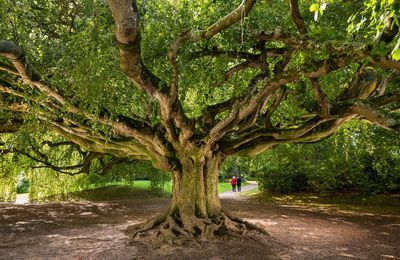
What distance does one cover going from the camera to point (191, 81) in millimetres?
7676

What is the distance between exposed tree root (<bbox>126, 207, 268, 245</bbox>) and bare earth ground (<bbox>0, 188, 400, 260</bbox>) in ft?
1.03

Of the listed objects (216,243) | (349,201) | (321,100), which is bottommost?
(216,243)

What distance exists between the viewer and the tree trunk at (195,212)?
8805mm

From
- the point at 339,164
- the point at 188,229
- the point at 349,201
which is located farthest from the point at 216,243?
the point at 339,164

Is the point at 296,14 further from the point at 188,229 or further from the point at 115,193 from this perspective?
the point at 115,193

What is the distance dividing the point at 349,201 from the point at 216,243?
1208 centimetres

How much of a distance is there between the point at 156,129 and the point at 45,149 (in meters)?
8.61

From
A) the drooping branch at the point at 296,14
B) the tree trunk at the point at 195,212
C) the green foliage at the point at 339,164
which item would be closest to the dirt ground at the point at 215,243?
the tree trunk at the point at 195,212

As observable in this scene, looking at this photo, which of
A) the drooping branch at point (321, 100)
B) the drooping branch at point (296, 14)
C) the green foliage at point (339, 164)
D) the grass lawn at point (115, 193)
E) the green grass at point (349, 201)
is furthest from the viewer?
the grass lawn at point (115, 193)

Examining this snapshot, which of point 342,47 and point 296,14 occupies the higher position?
point 296,14

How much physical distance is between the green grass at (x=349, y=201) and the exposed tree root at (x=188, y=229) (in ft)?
28.2

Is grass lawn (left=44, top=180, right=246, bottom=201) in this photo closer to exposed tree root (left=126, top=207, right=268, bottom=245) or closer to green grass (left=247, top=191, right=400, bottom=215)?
green grass (left=247, top=191, right=400, bottom=215)

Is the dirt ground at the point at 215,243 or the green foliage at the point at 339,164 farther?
the green foliage at the point at 339,164

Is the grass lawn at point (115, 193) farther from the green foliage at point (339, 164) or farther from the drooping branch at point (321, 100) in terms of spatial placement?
the drooping branch at point (321, 100)
